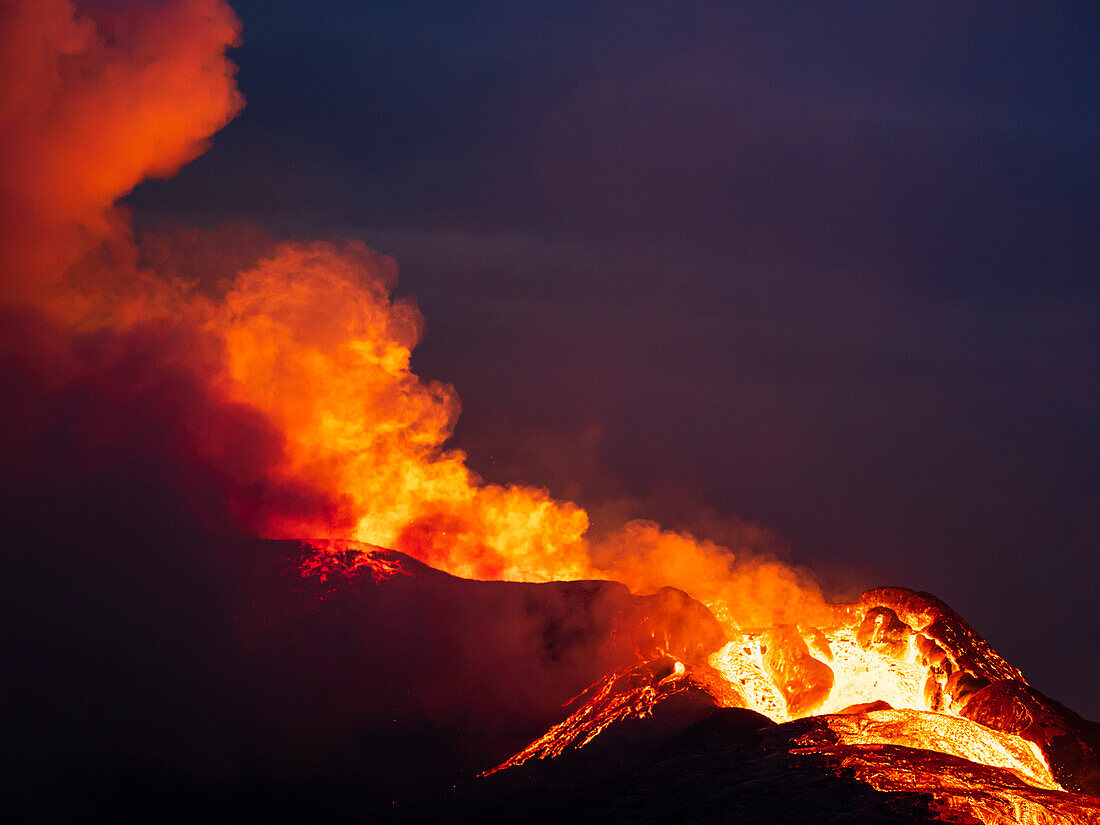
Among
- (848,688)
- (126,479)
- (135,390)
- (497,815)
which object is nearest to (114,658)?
(126,479)

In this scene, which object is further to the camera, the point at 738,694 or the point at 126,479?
the point at 126,479

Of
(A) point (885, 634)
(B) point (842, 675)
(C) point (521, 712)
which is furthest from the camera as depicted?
(A) point (885, 634)

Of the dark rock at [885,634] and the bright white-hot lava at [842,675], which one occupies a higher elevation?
the dark rock at [885,634]

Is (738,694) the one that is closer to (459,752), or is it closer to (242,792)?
(459,752)

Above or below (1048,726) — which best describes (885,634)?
above

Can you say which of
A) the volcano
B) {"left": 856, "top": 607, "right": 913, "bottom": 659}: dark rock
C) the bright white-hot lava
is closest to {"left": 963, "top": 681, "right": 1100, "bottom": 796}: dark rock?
the volcano

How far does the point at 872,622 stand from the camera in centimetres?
6562

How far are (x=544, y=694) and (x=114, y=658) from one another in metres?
23.5

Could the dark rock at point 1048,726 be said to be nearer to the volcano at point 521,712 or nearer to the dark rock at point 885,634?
the volcano at point 521,712


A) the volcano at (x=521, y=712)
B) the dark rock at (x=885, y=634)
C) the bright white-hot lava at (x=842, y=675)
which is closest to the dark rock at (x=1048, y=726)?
the volcano at (x=521, y=712)

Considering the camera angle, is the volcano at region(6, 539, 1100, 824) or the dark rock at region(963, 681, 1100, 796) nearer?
the volcano at region(6, 539, 1100, 824)

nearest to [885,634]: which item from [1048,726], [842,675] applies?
[842,675]

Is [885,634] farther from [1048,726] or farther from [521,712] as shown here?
[521,712]

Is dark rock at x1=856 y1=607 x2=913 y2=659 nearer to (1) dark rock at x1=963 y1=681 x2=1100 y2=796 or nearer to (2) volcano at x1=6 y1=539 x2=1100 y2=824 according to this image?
(2) volcano at x1=6 y1=539 x2=1100 y2=824
